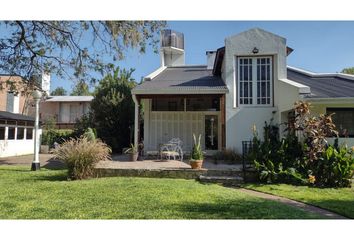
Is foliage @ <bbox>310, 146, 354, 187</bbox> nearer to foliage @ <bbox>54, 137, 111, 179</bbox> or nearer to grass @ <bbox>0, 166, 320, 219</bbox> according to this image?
grass @ <bbox>0, 166, 320, 219</bbox>

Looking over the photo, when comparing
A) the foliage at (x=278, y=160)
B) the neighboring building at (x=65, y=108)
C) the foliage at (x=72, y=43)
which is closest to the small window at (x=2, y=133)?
the foliage at (x=72, y=43)

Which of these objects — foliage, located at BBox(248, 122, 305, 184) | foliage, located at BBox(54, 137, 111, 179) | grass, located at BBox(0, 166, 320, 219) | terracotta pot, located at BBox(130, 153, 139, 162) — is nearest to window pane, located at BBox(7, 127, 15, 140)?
terracotta pot, located at BBox(130, 153, 139, 162)

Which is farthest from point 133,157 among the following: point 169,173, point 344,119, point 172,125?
point 344,119

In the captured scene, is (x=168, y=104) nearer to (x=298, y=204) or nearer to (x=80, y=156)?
(x=80, y=156)

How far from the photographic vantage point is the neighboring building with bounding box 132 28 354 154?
1213cm

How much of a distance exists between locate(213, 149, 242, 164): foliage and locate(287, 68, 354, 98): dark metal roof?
422 cm

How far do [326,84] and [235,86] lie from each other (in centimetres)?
461

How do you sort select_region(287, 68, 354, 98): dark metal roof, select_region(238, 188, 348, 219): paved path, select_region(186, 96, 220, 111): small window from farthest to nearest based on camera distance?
select_region(186, 96, 220, 111): small window < select_region(287, 68, 354, 98): dark metal roof < select_region(238, 188, 348, 219): paved path

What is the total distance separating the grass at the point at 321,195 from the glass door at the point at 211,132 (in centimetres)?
714

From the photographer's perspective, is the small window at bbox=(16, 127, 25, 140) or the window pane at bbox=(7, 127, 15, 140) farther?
the small window at bbox=(16, 127, 25, 140)

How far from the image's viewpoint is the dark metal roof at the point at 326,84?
467 inches

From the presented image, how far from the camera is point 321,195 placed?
27.4ft
